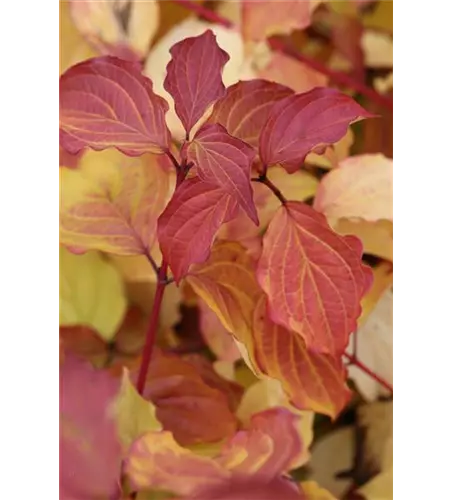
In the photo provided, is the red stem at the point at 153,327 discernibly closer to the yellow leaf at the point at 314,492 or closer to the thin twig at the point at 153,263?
the thin twig at the point at 153,263

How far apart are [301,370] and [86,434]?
19 cm

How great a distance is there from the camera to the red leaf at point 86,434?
0.63 metres

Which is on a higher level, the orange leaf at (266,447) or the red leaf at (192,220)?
the red leaf at (192,220)

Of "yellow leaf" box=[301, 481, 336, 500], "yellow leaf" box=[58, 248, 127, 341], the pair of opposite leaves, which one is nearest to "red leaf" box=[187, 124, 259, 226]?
the pair of opposite leaves

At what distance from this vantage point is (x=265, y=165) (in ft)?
2.00

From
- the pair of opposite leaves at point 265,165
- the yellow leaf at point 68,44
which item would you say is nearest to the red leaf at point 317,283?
the pair of opposite leaves at point 265,165

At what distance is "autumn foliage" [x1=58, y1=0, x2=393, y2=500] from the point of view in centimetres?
61

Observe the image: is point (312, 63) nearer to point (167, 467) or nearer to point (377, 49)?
point (377, 49)

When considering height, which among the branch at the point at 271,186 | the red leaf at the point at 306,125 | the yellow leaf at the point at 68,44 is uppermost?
the yellow leaf at the point at 68,44

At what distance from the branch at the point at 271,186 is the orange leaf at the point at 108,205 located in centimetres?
9

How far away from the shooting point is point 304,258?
1.99 ft
